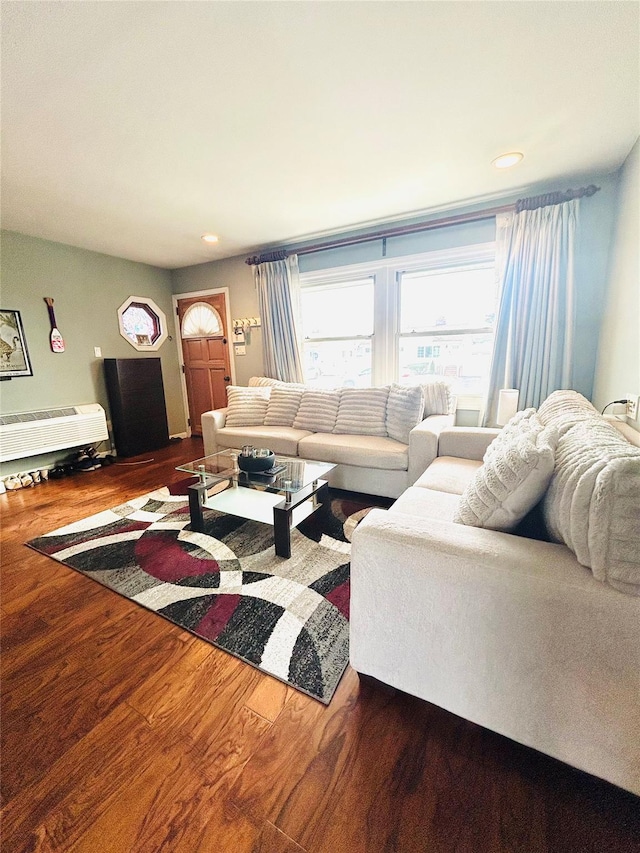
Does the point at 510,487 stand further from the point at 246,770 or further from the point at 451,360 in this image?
the point at 451,360

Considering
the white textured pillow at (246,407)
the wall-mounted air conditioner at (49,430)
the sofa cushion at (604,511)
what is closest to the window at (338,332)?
the white textured pillow at (246,407)

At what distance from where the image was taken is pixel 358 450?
252 cm

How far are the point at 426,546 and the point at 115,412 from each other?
4.15 metres

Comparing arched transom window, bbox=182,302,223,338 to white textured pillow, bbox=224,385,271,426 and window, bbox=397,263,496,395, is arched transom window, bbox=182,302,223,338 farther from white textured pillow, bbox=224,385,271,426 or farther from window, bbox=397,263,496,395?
window, bbox=397,263,496,395

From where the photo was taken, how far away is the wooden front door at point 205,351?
440cm

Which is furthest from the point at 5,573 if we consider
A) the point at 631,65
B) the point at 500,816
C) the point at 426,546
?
the point at 631,65

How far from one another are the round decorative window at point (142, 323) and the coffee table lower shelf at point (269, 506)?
9.80ft

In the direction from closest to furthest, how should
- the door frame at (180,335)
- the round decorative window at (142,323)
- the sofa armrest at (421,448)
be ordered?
the sofa armrest at (421,448) < the round decorative window at (142,323) < the door frame at (180,335)

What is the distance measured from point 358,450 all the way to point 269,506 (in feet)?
2.59

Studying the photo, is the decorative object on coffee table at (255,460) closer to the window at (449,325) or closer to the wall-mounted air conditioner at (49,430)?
the window at (449,325)

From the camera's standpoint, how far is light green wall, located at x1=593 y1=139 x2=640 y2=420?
6.06 feet

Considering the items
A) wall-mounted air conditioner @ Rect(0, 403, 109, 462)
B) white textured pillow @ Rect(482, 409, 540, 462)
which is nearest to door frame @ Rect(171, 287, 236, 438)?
wall-mounted air conditioner @ Rect(0, 403, 109, 462)

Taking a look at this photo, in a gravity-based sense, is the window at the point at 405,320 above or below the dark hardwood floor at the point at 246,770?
above

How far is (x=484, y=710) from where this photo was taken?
3.03 ft
